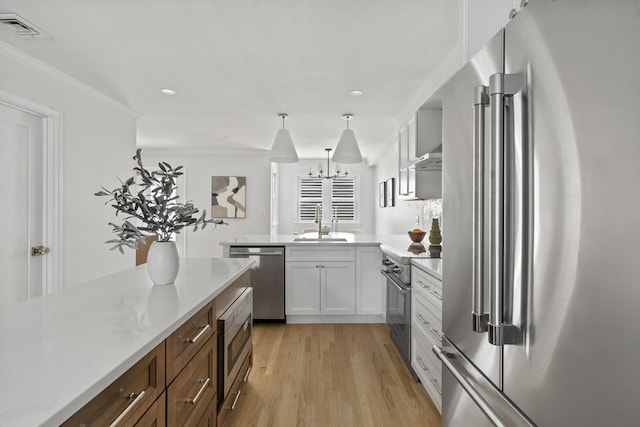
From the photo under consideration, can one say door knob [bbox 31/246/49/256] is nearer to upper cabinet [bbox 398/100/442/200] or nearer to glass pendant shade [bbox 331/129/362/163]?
glass pendant shade [bbox 331/129/362/163]

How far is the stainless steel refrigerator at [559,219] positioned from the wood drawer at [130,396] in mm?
900

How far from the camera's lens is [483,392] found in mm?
980

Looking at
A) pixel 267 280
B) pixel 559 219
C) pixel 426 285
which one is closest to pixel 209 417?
pixel 426 285

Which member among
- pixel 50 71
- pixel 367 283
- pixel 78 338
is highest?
pixel 50 71

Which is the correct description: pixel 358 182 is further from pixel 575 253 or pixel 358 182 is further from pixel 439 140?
pixel 575 253

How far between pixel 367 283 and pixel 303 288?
0.69 meters

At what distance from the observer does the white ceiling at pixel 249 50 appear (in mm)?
2201

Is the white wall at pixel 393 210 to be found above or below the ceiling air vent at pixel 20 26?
below

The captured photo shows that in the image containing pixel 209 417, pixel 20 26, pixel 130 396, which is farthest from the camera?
pixel 20 26

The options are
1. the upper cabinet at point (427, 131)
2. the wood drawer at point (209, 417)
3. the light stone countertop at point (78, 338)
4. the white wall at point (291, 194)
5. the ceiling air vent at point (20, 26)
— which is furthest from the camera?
the white wall at point (291, 194)

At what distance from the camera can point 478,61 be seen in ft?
3.35

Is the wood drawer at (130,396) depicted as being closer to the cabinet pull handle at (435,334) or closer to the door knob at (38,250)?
the cabinet pull handle at (435,334)

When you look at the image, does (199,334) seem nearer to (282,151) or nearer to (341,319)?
(341,319)

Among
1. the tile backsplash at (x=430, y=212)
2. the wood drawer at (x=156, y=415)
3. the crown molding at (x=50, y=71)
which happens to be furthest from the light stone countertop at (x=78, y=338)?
the tile backsplash at (x=430, y=212)
